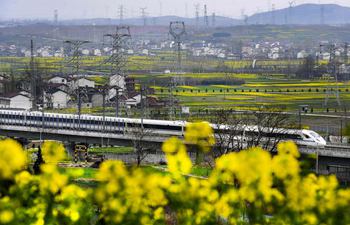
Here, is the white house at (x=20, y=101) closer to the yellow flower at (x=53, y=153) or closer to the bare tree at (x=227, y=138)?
the bare tree at (x=227, y=138)

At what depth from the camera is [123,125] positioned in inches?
677

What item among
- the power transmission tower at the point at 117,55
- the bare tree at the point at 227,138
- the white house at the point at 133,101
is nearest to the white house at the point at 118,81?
the power transmission tower at the point at 117,55

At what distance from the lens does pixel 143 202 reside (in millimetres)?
3955

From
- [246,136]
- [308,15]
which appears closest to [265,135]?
[246,136]

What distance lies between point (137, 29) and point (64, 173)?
322 ft

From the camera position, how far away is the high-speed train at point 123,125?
14.4 meters

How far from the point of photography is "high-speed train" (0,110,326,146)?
47.1 ft

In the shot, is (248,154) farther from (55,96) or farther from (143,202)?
(55,96)

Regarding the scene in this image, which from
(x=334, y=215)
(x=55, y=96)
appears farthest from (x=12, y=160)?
(x=55, y=96)

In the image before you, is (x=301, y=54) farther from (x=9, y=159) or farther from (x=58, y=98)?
(x=9, y=159)

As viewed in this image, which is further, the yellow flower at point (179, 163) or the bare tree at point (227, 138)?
the bare tree at point (227, 138)

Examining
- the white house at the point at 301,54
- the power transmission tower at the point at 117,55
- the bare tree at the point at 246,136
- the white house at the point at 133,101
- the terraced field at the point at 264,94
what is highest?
the power transmission tower at the point at 117,55

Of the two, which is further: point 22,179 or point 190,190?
point 22,179

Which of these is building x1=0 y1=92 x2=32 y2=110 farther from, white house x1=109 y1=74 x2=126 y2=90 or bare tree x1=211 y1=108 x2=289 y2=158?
bare tree x1=211 y1=108 x2=289 y2=158
